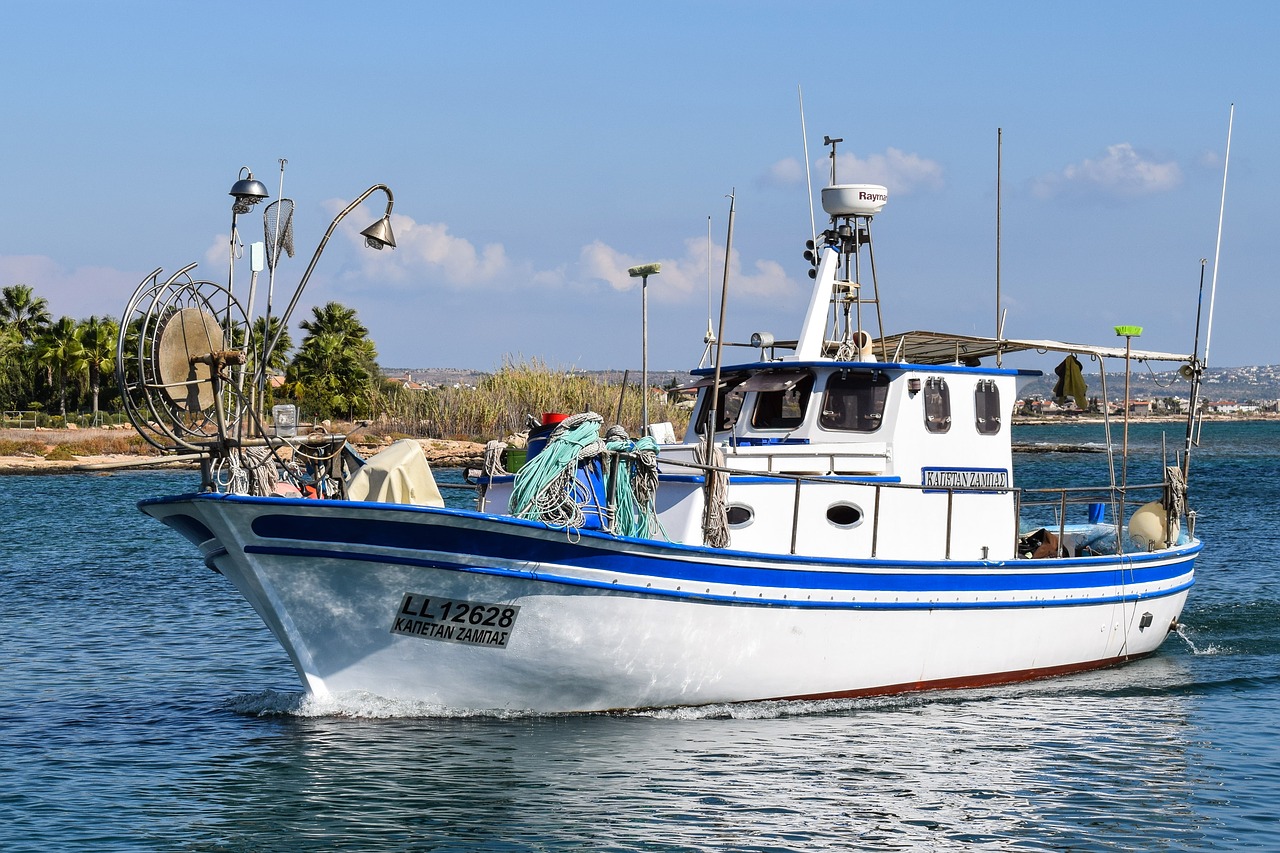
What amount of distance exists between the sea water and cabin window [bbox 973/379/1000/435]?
8.97 ft

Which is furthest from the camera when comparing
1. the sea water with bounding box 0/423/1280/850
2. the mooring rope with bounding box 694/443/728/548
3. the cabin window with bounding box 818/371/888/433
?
the cabin window with bounding box 818/371/888/433

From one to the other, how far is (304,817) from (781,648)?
4.59 m

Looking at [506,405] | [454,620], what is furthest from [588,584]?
[506,405]

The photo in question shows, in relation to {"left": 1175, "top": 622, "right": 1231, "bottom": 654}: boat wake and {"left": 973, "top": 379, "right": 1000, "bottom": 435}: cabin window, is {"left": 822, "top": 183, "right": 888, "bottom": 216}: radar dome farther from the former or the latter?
{"left": 1175, "top": 622, "right": 1231, "bottom": 654}: boat wake

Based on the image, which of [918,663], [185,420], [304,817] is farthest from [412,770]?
[918,663]

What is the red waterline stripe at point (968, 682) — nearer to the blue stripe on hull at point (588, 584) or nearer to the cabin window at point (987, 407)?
the blue stripe on hull at point (588, 584)

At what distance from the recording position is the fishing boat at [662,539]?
1116cm

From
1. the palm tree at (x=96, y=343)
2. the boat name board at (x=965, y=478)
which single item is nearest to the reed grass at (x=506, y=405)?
the palm tree at (x=96, y=343)

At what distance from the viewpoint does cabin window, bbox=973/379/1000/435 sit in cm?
1472

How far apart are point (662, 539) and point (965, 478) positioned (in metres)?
3.95

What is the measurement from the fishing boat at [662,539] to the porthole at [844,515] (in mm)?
24

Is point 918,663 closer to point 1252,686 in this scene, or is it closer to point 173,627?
point 1252,686

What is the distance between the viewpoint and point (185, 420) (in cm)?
1116

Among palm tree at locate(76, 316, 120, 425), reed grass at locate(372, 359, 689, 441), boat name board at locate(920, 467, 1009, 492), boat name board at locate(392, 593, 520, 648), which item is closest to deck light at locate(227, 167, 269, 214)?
boat name board at locate(392, 593, 520, 648)
